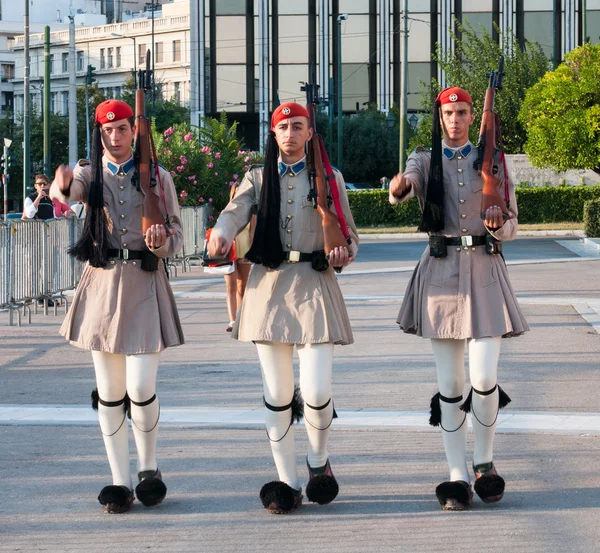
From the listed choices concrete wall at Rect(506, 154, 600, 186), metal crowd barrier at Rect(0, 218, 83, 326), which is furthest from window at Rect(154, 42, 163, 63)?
metal crowd barrier at Rect(0, 218, 83, 326)

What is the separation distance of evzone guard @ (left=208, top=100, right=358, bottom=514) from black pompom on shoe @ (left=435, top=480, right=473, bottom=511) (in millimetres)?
500

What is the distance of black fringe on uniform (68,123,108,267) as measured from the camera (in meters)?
5.88

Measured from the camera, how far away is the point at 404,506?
5.91m

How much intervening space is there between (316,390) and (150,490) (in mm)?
914

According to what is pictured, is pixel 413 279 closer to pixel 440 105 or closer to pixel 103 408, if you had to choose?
pixel 440 105

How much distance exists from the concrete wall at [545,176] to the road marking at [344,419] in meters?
35.2

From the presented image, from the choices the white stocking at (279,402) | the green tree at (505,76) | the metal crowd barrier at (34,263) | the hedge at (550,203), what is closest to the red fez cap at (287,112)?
the white stocking at (279,402)

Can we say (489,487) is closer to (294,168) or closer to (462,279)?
(462,279)

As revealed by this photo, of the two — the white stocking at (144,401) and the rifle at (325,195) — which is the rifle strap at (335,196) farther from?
the white stocking at (144,401)

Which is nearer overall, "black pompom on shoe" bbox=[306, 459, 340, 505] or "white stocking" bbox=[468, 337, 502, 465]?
"black pompom on shoe" bbox=[306, 459, 340, 505]

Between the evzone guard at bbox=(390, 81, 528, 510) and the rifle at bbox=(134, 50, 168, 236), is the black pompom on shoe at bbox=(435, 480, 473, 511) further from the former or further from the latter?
the rifle at bbox=(134, 50, 168, 236)

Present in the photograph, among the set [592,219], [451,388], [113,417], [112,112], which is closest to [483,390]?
[451,388]

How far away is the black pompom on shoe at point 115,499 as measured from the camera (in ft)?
19.0

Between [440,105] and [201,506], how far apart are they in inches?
88.8
